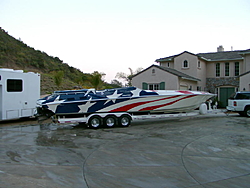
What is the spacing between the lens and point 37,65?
140 ft

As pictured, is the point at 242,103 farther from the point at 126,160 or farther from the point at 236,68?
the point at 126,160

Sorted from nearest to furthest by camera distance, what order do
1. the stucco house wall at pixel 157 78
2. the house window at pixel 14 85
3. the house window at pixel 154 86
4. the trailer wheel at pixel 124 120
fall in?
the trailer wheel at pixel 124 120 < the house window at pixel 14 85 < the stucco house wall at pixel 157 78 < the house window at pixel 154 86

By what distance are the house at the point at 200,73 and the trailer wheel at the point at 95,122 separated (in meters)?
10.8

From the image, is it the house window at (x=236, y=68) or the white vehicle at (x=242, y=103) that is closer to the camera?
the white vehicle at (x=242, y=103)

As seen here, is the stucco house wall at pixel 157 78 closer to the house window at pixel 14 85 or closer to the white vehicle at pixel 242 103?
the white vehicle at pixel 242 103

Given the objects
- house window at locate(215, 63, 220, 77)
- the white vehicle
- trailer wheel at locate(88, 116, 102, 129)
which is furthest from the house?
trailer wheel at locate(88, 116, 102, 129)

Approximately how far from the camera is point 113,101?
37.3ft

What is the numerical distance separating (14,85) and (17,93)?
0.44m

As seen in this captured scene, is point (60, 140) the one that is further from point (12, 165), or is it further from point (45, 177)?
point (45, 177)

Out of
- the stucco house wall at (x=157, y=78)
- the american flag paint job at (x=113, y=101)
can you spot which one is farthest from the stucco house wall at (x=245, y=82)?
the american flag paint job at (x=113, y=101)

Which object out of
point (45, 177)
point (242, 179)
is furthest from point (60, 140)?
point (242, 179)

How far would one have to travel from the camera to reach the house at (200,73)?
20.8m

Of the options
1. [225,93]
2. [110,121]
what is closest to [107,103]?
[110,121]

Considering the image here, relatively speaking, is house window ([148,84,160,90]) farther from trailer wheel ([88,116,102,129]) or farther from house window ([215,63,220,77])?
trailer wheel ([88,116,102,129])
